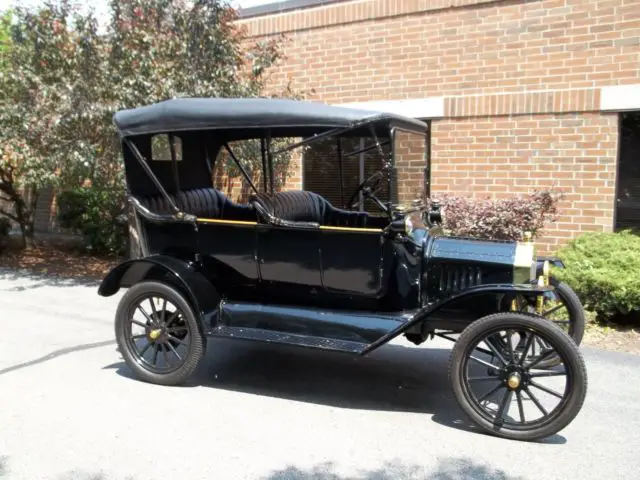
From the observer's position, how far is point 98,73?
752cm

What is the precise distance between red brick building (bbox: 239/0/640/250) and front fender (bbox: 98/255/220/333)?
471 cm

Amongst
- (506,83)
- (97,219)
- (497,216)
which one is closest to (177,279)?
(497,216)

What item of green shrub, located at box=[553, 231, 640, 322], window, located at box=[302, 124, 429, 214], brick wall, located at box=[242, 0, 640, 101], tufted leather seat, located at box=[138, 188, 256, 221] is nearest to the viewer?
window, located at box=[302, 124, 429, 214]

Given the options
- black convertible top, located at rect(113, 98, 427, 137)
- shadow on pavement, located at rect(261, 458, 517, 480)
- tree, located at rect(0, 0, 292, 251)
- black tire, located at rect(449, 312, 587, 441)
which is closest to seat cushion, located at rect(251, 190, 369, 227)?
black convertible top, located at rect(113, 98, 427, 137)

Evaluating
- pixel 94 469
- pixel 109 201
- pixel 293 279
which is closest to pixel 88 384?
pixel 94 469

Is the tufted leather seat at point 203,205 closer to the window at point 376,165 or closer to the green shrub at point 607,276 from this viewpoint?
the window at point 376,165

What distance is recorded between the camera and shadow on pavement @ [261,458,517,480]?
337 cm

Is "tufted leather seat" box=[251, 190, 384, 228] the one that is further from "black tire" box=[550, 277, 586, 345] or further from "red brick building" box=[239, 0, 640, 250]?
"red brick building" box=[239, 0, 640, 250]

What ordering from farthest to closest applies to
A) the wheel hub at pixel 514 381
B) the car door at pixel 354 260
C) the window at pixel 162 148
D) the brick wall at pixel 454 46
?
the brick wall at pixel 454 46 < the window at pixel 162 148 < the car door at pixel 354 260 < the wheel hub at pixel 514 381

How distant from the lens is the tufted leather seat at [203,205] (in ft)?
16.9

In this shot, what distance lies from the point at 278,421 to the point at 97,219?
26.0 feet

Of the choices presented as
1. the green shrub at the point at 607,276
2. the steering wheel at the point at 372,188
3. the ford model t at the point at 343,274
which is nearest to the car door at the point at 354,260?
the ford model t at the point at 343,274

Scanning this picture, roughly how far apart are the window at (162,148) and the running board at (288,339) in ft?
5.41

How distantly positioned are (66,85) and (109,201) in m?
3.63
